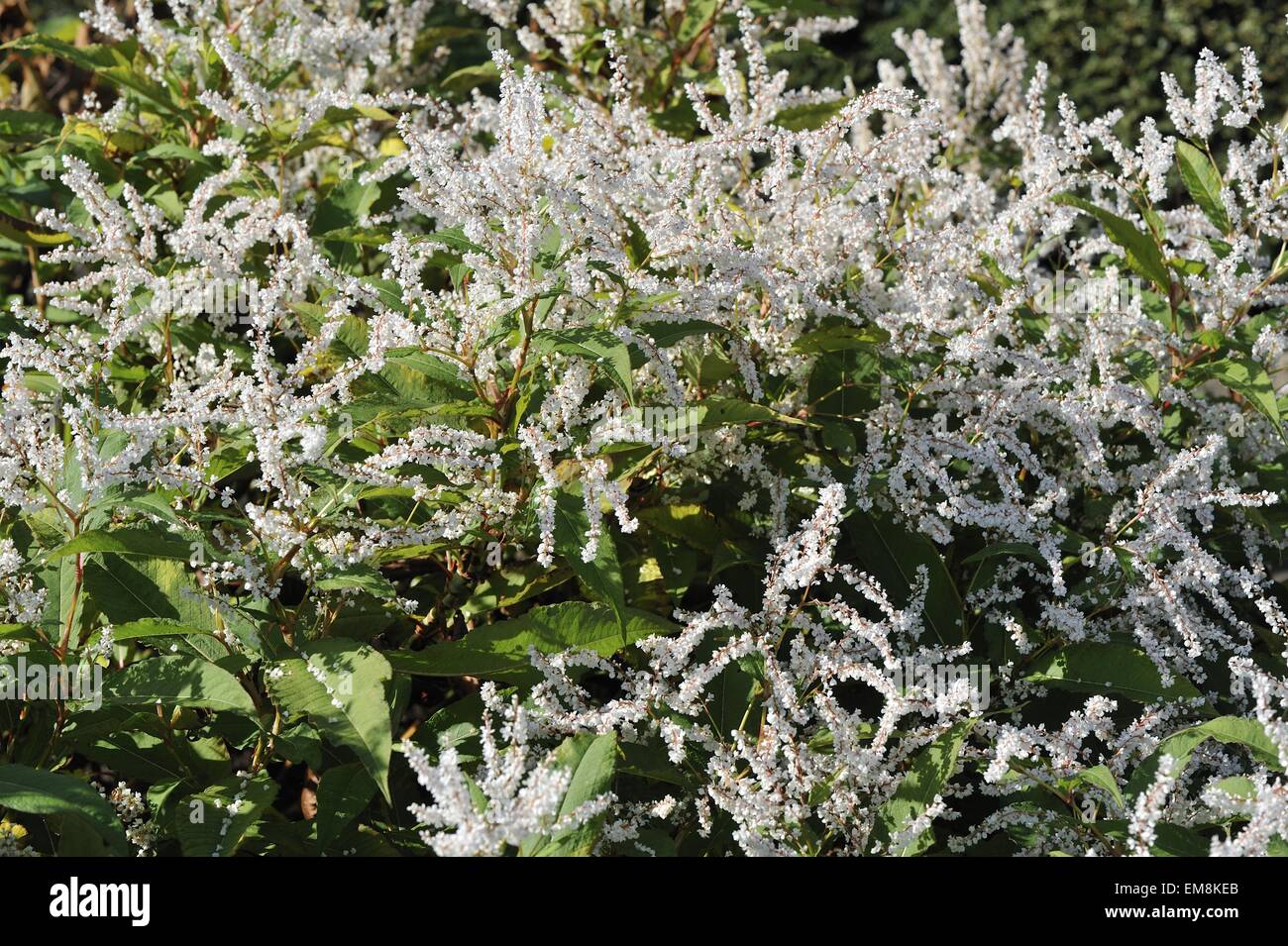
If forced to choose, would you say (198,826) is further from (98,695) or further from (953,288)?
(953,288)

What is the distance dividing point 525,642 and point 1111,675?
127 cm

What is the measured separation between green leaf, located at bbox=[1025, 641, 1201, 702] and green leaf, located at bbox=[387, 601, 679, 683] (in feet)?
3.01

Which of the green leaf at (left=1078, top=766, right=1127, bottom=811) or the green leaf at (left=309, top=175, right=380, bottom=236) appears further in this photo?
the green leaf at (left=309, top=175, right=380, bottom=236)

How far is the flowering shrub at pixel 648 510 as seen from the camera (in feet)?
8.09

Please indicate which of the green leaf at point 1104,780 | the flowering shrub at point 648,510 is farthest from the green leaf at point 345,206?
the green leaf at point 1104,780

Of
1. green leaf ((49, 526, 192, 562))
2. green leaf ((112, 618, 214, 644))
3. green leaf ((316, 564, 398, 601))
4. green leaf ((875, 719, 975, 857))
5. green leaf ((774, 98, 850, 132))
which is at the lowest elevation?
green leaf ((875, 719, 975, 857))

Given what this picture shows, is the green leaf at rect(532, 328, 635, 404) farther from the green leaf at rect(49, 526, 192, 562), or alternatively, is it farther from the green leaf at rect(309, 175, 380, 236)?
the green leaf at rect(309, 175, 380, 236)

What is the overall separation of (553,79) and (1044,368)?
2048 millimetres

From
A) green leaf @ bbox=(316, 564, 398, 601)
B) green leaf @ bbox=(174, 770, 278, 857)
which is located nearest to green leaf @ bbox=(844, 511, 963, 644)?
green leaf @ bbox=(316, 564, 398, 601)

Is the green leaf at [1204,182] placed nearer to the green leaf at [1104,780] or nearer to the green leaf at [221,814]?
the green leaf at [1104,780]

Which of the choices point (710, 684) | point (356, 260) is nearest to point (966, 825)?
point (710, 684)

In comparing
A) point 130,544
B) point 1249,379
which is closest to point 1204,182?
point 1249,379

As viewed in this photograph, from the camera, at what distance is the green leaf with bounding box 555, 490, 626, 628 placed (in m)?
2.50

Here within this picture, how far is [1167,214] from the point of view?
3.78m
